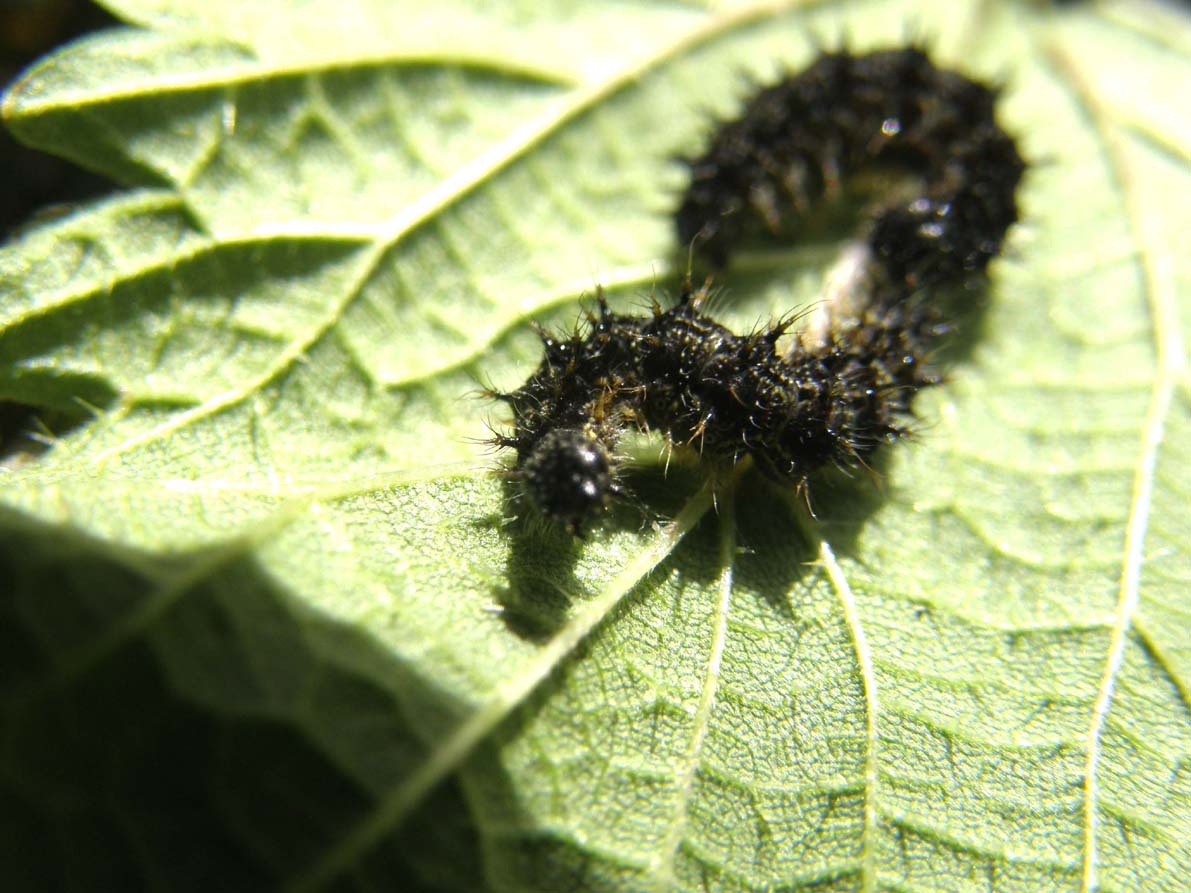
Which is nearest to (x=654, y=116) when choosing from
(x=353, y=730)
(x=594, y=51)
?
(x=594, y=51)

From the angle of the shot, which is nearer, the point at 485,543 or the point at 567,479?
the point at 567,479

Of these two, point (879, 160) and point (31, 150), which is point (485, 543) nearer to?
point (879, 160)

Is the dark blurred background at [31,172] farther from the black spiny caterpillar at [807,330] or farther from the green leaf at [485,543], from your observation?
the black spiny caterpillar at [807,330]

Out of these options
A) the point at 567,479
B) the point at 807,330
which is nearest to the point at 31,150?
the point at 567,479

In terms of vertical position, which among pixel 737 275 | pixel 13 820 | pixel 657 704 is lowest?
pixel 13 820

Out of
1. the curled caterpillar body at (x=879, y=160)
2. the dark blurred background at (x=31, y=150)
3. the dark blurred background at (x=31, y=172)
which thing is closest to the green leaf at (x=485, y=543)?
the dark blurred background at (x=31, y=172)

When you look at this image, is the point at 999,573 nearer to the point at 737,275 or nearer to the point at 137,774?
the point at 737,275
